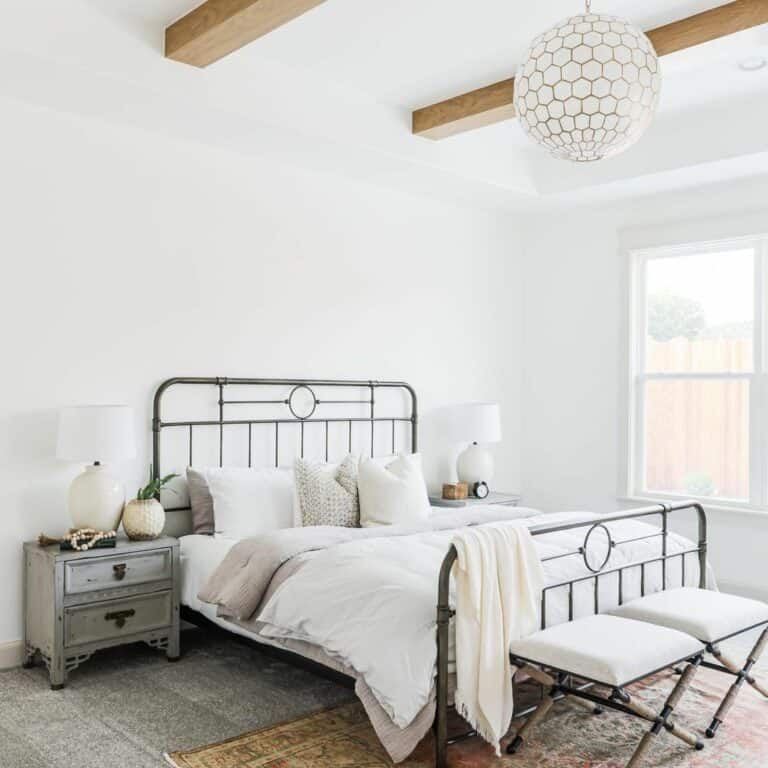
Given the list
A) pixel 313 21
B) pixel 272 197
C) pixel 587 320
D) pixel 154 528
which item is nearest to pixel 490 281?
pixel 587 320

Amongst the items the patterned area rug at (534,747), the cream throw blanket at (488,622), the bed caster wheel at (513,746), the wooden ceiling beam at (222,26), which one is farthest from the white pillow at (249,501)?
the wooden ceiling beam at (222,26)

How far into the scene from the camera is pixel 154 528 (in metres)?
3.85

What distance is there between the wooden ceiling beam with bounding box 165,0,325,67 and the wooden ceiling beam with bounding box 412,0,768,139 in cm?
94

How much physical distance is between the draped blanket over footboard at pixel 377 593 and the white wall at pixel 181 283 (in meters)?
1.10

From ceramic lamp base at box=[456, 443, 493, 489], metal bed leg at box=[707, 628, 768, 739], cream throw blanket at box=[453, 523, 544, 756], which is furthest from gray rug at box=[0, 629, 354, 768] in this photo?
ceramic lamp base at box=[456, 443, 493, 489]

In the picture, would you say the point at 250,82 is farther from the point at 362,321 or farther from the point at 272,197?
the point at 362,321

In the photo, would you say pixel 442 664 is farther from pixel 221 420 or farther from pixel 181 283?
pixel 181 283

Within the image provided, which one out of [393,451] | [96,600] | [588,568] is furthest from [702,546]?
[96,600]

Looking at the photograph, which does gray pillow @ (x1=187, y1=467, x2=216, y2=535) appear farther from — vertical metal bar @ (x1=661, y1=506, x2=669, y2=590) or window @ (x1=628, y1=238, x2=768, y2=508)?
window @ (x1=628, y1=238, x2=768, y2=508)

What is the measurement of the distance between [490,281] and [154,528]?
10.3 feet

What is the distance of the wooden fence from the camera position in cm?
507

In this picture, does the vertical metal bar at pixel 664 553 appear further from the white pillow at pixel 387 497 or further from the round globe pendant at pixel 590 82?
the round globe pendant at pixel 590 82

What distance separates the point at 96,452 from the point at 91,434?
0.27 feet

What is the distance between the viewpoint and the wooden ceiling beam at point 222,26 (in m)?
3.12
